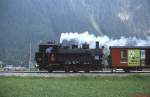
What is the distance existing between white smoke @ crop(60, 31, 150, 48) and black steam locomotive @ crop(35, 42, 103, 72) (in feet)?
6.57

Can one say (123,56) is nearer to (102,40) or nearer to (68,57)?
(68,57)

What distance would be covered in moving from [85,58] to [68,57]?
117 centimetres

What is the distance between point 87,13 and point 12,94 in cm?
2534

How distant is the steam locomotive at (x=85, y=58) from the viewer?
88.3ft

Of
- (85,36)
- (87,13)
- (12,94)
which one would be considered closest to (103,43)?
(85,36)

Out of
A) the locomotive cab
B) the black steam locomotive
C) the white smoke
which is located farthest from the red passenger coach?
the locomotive cab

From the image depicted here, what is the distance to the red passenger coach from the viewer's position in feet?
91.1

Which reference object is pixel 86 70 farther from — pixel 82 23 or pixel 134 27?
pixel 82 23

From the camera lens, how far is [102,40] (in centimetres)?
3284

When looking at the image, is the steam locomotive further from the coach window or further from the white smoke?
the white smoke

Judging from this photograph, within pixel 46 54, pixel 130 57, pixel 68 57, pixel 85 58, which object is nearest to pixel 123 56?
pixel 130 57

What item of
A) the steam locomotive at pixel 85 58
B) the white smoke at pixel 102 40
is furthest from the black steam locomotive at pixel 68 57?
the white smoke at pixel 102 40

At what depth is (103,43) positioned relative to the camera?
32.1 m

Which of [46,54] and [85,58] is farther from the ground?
[46,54]
